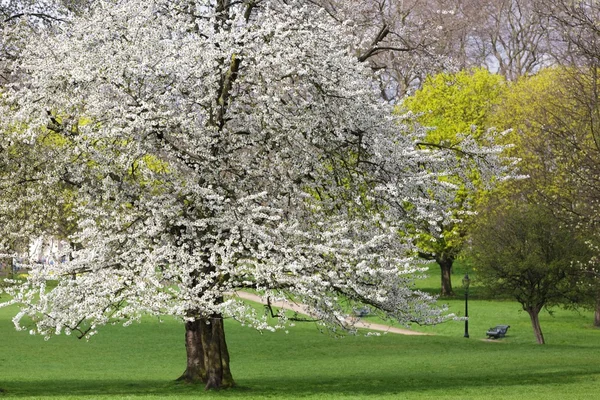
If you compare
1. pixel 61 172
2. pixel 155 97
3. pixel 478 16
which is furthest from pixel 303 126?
pixel 478 16

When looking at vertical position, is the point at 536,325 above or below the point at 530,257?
below

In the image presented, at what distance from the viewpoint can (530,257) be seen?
116 ft

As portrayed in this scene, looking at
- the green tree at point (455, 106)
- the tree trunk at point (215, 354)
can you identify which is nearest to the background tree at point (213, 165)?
the tree trunk at point (215, 354)

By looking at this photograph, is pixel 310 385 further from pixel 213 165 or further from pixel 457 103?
pixel 457 103

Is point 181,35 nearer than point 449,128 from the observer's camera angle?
Yes

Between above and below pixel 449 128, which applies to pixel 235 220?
below

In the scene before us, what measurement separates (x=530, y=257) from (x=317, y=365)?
388 inches

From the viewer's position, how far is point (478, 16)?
65562mm

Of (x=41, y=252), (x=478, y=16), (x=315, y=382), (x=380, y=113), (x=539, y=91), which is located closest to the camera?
(x=380, y=113)

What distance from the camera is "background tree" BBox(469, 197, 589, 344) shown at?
117 ft

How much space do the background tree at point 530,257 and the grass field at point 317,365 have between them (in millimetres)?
2638

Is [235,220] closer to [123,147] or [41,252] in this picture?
[123,147]

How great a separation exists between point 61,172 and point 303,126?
5224mm

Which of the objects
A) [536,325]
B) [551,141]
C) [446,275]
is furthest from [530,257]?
[446,275]
